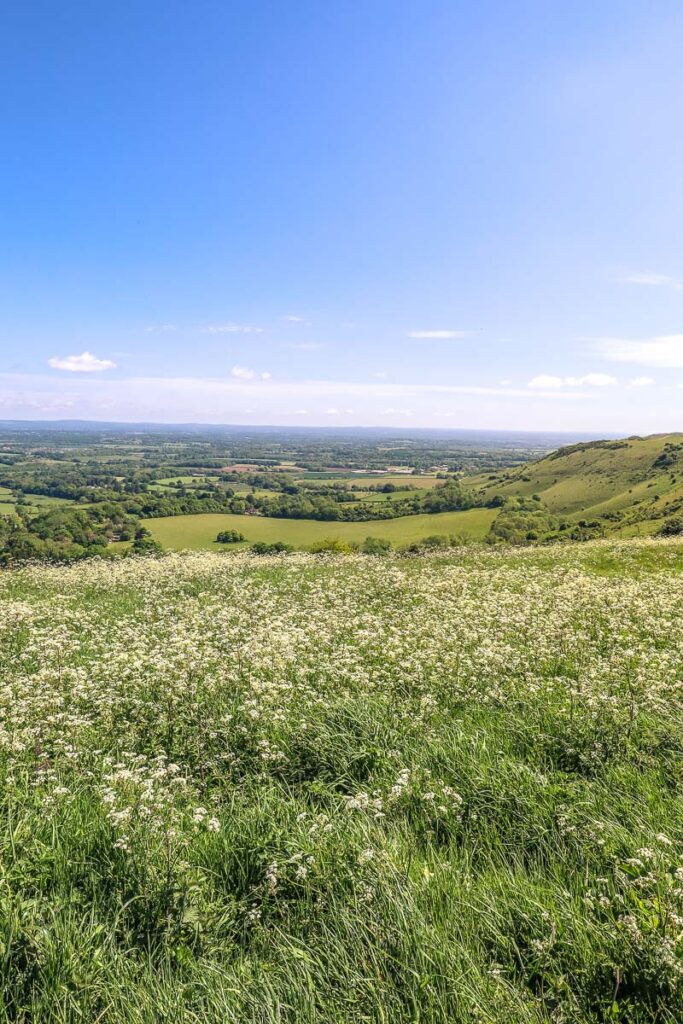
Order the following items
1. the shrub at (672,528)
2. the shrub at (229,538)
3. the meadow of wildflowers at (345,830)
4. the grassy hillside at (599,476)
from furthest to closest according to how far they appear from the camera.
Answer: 1. the grassy hillside at (599,476)
2. the shrub at (229,538)
3. the shrub at (672,528)
4. the meadow of wildflowers at (345,830)

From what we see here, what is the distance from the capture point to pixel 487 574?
65.7 ft

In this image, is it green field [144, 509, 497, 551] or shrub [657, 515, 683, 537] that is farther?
green field [144, 509, 497, 551]

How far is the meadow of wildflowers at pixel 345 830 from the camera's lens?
344cm

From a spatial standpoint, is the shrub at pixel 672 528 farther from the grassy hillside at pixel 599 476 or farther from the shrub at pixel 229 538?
the grassy hillside at pixel 599 476

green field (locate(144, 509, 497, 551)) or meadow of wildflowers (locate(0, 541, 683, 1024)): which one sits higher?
meadow of wildflowers (locate(0, 541, 683, 1024))

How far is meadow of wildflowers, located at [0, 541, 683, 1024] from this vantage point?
3.44 meters

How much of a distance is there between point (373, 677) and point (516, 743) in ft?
9.34

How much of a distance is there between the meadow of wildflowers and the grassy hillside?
104m

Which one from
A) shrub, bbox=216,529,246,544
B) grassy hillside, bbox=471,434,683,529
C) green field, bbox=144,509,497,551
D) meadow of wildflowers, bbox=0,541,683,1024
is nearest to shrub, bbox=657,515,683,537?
green field, bbox=144,509,497,551

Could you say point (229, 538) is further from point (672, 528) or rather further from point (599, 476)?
point (599, 476)

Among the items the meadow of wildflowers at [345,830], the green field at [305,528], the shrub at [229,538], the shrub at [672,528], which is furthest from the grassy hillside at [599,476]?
the meadow of wildflowers at [345,830]

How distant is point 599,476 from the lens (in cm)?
15088

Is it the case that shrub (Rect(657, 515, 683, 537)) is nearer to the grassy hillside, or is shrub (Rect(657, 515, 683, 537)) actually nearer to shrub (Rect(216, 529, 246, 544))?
shrub (Rect(216, 529, 246, 544))

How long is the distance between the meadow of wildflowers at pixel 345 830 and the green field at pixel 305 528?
62365mm
